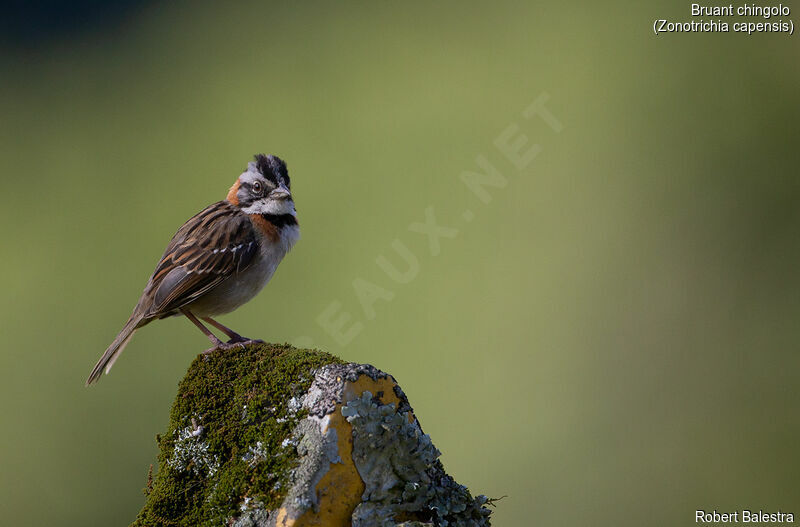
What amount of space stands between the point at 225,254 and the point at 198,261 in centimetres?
22

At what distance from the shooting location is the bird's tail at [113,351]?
6.62 m

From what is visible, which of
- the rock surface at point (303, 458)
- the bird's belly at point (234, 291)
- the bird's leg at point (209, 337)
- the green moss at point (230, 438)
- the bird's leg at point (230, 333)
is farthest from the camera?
the bird's belly at point (234, 291)

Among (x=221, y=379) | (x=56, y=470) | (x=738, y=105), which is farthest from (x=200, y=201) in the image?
(x=221, y=379)

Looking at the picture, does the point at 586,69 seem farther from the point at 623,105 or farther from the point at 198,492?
the point at 198,492

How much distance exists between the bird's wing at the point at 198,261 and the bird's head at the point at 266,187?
6.2 inches

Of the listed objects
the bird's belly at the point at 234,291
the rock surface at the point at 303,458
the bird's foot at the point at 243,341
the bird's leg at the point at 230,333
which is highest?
the bird's belly at the point at 234,291

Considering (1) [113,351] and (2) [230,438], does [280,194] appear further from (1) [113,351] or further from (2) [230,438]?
(2) [230,438]

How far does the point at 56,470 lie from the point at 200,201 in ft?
19.5

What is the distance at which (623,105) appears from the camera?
56.3 ft

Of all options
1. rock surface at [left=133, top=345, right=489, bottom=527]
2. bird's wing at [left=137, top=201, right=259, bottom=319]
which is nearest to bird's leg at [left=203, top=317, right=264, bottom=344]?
bird's wing at [left=137, top=201, right=259, bottom=319]

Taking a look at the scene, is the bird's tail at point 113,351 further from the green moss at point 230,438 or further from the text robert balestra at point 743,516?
the text robert balestra at point 743,516

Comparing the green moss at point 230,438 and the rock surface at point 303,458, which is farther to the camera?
the green moss at point 230,438

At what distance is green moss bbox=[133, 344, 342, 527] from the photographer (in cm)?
466

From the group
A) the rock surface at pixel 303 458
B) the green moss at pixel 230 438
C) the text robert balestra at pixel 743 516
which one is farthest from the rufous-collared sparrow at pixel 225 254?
the text robert balestra at pixel 743 516
